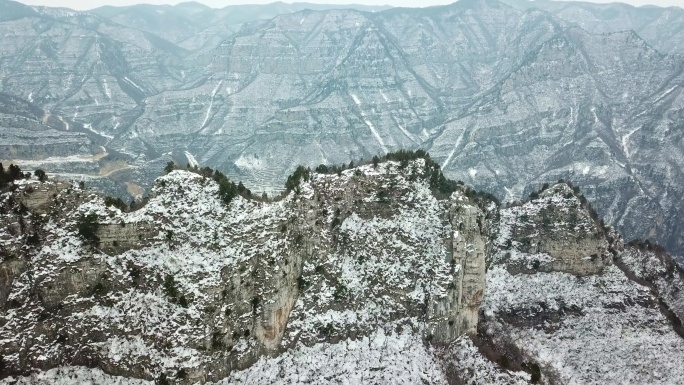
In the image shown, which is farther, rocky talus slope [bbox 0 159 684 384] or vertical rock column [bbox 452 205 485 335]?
vertical rock column [bbox 452 205 485 335]

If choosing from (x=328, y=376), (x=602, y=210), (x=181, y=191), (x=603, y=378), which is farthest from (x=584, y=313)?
(x=602, y=210)

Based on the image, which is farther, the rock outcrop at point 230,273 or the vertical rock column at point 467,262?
the vertical rock column at point 467,262

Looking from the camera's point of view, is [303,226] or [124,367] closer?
[124,367]

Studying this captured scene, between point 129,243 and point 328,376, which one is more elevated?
point 129,243

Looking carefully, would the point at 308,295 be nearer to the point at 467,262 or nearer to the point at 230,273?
the point at 230,273

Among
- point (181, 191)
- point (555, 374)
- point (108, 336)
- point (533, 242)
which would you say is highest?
point (181, 191)

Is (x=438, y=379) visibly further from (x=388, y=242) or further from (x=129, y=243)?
(x=129, y=243)

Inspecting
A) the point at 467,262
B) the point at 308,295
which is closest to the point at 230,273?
the point at 308,295

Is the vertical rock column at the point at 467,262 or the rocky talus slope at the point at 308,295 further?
the vertical rock column at the point at 467,262
